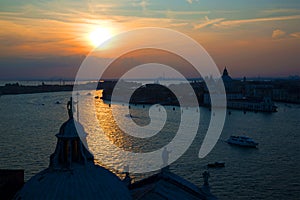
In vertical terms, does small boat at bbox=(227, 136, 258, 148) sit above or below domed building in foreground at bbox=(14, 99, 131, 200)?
below

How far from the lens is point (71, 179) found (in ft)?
8.13

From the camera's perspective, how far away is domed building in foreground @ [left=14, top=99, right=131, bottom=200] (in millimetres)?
2422

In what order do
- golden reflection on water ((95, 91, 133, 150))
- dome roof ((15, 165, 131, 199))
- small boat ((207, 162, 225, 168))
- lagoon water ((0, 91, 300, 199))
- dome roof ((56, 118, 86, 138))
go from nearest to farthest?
dome roof ((15, 165, 131, 199)) < dome roof ((56, 118, 86, 138)) < lagoon water ((0, 91, 300, 199)) < small boat ((207, 162, 225, 168)) < golden reflection on water ((95, 91, 133, 150))

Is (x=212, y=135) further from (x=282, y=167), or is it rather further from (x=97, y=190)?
(x=97, y=190)

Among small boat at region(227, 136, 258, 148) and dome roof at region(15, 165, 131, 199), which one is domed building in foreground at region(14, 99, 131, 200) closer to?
dome roof at region(15, 165, 131, 199)

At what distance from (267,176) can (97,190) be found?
6.33 metres

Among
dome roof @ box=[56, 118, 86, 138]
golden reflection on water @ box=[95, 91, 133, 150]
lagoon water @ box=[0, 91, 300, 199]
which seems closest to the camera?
dome roof @ box=[56, 118, 86, 138]

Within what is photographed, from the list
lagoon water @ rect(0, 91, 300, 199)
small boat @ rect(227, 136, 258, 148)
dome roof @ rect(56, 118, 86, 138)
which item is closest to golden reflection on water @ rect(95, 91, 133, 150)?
lagoon water @ rect(0, 91, 300, 199)

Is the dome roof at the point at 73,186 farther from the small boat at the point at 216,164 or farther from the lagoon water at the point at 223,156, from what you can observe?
the small boat at the point at 216,164

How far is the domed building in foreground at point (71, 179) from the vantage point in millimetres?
2422

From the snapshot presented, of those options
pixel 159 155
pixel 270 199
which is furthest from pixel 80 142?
pixel 159 155

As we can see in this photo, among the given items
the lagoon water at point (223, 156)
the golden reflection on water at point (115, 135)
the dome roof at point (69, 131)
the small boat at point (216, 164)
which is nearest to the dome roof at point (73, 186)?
the dome roof at point (69, 131)

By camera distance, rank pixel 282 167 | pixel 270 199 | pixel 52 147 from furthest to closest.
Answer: pixel 52 147 → pixel 282 167 → pixel 270 199

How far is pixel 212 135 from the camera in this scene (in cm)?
1330
